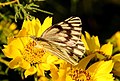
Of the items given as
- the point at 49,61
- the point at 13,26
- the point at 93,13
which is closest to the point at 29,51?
the point at 49,61

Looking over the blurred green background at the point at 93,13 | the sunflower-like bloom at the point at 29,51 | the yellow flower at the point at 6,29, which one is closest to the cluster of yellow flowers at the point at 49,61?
the sunflower-like bloom at the point at 29,51

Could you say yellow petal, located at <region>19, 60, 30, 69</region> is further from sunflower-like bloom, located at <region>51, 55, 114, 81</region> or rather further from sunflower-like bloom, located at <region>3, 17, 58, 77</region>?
sunflower-like bloom, located at <region>51, 55, 114, 81</region>

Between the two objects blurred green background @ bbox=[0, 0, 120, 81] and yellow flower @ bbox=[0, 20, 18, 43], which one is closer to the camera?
yellow flower @ bbox=[0, 20, 18, 43]

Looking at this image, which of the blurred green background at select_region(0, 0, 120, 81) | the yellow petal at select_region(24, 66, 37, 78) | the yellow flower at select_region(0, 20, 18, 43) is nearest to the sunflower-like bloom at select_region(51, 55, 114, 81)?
the yellow petal at select_region(24, 66, 37, 78)

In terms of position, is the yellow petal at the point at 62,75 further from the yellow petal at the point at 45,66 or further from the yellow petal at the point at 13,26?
the yellow petal at the point at 13,26

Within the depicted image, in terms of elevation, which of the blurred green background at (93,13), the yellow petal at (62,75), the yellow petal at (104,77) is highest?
the blurred green background at (93,13)

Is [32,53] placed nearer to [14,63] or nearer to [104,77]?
[14,63]

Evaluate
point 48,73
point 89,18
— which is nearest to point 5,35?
point 48,73

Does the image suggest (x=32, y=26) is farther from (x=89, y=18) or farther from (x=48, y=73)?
(x=89, y=18)

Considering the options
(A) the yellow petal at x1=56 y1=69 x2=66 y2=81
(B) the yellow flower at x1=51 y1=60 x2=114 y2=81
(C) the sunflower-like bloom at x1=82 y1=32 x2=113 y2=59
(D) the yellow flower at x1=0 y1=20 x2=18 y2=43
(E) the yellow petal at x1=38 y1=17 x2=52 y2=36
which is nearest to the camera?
(A) the yellow petal at x1=56 y1=69 x2=66 y2=81

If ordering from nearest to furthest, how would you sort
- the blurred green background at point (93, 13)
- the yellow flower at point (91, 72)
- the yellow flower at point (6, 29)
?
1. the yellow flower at point (91, 72)
2. the yellow flower at point (6, 29)
3. the blurred green background at point (93, 13)
